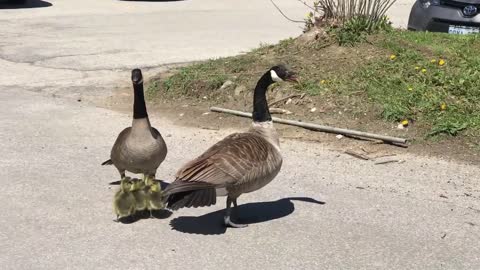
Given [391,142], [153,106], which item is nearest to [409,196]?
[391,142]

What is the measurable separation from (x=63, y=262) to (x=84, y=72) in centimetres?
765

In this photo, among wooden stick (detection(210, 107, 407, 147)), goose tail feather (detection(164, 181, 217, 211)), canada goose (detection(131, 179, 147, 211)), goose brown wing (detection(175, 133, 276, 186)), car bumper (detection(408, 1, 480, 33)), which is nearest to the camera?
goose tail feather (detection(164, 181, 217, 211))

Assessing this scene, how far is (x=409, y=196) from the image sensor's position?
6.23 meters

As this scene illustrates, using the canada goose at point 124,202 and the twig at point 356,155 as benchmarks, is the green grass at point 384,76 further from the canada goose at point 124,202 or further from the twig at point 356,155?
the canada goose at point 124,202

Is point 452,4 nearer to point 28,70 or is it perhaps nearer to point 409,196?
point 409,196

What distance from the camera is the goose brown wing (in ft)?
16.6

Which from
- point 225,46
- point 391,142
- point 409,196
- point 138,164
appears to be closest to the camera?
point 138,164

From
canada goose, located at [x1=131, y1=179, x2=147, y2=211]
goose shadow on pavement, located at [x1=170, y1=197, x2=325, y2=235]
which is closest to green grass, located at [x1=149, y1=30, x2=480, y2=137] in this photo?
goose shadow on pavement, located at [x1=170, y1=197, x2=325, y2=235]

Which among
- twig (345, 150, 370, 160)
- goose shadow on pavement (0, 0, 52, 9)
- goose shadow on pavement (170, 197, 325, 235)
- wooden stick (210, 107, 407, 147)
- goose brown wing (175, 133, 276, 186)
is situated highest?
goose brown wing (175, 133, 276, 186)

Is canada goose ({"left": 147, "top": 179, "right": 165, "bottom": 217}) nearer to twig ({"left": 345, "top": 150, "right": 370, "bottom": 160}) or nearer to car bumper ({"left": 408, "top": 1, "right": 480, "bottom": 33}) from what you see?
twig ({"left": 345, "top": 150, "right": 370, "bottom": 160})

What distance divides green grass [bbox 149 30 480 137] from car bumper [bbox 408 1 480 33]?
1190 mm

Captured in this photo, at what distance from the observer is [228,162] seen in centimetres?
518

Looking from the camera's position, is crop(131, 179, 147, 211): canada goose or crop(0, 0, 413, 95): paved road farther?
crop(0, 0, 413, 95): paved road

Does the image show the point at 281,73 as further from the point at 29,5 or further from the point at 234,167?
the point at 29,5
